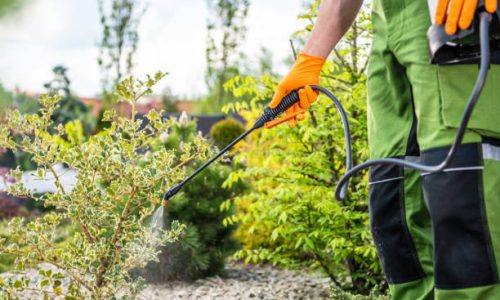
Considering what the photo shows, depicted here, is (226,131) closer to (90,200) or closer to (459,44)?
(90,200)

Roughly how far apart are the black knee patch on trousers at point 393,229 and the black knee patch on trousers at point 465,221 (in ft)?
0.93

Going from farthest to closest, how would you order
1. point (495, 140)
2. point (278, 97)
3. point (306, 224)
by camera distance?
point (306, 224), point (278, 97), point (495, 140)

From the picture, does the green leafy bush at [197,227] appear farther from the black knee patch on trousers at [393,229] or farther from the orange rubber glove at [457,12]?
the orange rubber glove at [457,12]

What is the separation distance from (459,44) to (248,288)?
2.71m

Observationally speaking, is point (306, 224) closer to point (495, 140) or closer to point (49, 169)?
point (49, 169)

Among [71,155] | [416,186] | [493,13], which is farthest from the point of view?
[71,155]

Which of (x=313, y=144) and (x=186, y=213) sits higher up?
(x=313, y=144)

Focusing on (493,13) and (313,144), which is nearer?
(493,13)

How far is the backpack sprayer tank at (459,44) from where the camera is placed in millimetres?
1329

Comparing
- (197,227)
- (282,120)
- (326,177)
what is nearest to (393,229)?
(282,120)

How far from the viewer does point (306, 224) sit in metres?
3.26

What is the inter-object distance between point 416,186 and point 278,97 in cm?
49

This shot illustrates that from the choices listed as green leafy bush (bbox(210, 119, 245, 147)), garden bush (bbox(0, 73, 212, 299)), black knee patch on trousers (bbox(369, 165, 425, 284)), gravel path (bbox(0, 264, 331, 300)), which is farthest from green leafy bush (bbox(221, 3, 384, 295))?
green leafy bush (bbox(210, 119, 245, 147))

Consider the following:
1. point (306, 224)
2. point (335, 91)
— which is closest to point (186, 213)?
point (306, 224)
